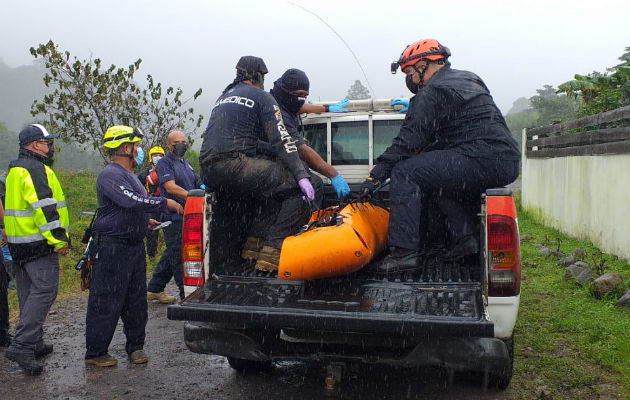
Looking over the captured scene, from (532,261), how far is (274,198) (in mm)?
5297

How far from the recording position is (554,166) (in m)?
11.0

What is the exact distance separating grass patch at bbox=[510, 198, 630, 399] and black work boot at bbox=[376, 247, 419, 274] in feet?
3.70

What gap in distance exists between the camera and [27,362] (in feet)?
15.5

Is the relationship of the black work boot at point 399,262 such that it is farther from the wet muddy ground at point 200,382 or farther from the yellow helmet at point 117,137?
the yellow helmet at point 117,137

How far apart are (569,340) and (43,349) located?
4.51 meters

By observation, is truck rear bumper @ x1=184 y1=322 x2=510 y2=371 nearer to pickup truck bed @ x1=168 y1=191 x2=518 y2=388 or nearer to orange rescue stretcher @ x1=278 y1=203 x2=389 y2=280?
pickup truck bed @ x1=168 y1=191 x2=518 y2=388

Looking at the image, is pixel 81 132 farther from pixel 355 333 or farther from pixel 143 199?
pixel 355 333

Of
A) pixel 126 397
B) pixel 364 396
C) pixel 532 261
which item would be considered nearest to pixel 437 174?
pixel 364 396

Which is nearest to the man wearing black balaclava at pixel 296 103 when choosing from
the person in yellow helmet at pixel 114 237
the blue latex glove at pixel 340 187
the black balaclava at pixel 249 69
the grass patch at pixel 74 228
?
the blue latex glove at pixel 340 187

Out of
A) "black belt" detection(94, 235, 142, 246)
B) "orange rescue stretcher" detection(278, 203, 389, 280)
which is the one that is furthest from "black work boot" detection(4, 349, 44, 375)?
"orange rescue stretcher" detection(278, 203, 389, 280)

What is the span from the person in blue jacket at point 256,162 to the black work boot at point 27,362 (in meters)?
2.03

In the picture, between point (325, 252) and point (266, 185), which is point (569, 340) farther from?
point (266, 185)

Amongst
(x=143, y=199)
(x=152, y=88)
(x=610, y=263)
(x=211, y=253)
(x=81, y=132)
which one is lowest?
(x=610, y=263)

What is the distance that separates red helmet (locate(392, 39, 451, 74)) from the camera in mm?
4418
